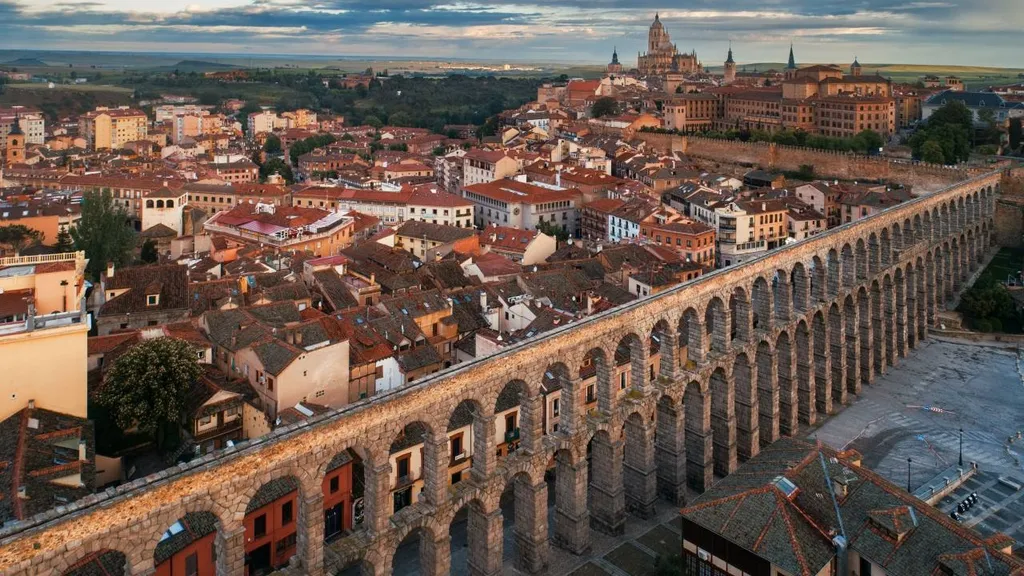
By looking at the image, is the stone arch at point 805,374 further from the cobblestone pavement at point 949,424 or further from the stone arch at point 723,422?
the stone arch at point 723,422

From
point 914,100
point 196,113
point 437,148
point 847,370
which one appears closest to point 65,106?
point 196,113

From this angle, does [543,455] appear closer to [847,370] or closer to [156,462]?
[156,462]

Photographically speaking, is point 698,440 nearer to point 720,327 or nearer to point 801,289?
point 720,327

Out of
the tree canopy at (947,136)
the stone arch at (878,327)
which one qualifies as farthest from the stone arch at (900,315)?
the tree canopy at (947,136)

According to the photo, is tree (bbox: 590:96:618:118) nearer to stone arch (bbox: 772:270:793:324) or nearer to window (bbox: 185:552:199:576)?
stone arch (bbox: 772:270:793:324)

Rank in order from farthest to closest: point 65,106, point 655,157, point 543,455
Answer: point 65,106 → point 655,157 → point 543,455
